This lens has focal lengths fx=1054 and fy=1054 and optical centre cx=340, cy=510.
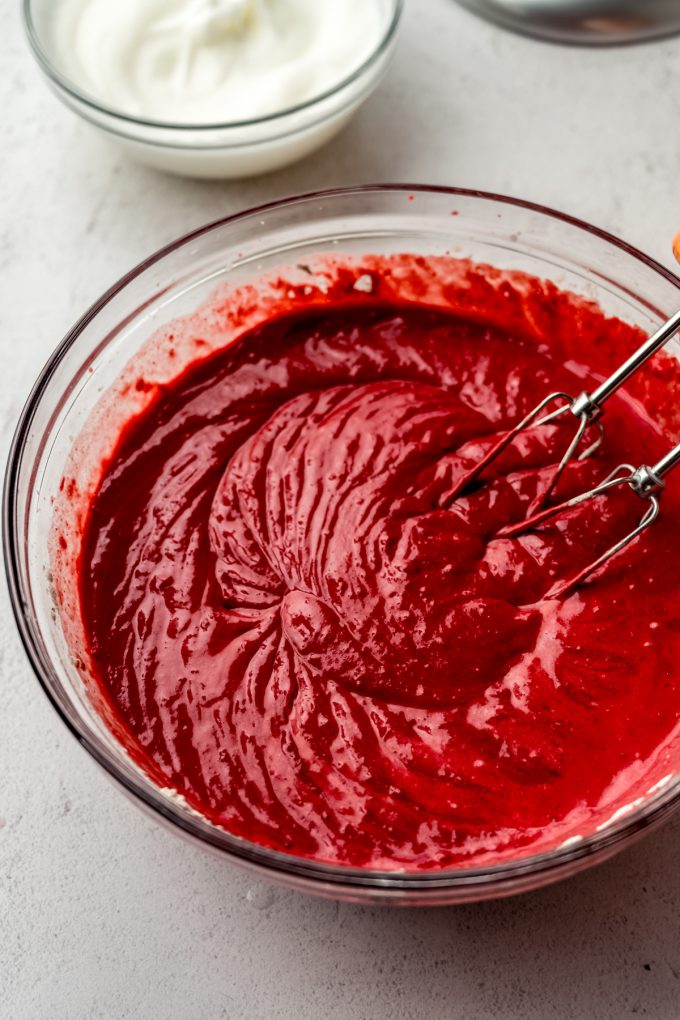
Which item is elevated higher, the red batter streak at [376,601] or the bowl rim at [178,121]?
the bowl rim at [178,121]

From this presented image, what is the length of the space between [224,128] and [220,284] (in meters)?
0.33

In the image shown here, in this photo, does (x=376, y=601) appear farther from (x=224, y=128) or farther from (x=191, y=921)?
(x=224, y=128)

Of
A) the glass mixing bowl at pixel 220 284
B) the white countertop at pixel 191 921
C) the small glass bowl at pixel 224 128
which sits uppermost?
the small glass bowl at pixel 224 128

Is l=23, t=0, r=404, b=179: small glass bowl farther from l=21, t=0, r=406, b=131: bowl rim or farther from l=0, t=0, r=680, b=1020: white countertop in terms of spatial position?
l=0, t=0, r=680, b=1020: white countertop

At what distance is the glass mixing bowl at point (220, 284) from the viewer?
1925mm

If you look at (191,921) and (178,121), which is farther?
(178,121)

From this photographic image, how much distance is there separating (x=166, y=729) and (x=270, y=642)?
9.9 inches

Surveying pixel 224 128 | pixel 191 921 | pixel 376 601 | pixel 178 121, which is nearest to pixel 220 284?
pixel 224 128

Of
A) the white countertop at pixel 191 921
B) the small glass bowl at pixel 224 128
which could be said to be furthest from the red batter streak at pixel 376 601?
the small glass bowl at pixel 224 128

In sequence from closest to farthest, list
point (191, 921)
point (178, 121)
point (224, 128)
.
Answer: point (191, 921) → point (224, 128) → point (178, 121)

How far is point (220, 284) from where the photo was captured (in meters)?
2.38

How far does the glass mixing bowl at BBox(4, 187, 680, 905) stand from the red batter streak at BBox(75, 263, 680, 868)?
100mm

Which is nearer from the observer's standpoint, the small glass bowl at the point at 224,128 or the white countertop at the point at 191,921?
the white countertop at the point at 191,921

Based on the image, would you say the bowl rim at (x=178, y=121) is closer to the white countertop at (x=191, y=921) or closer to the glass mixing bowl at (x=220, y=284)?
the glass mixing bowl at (x=220, y=284)
